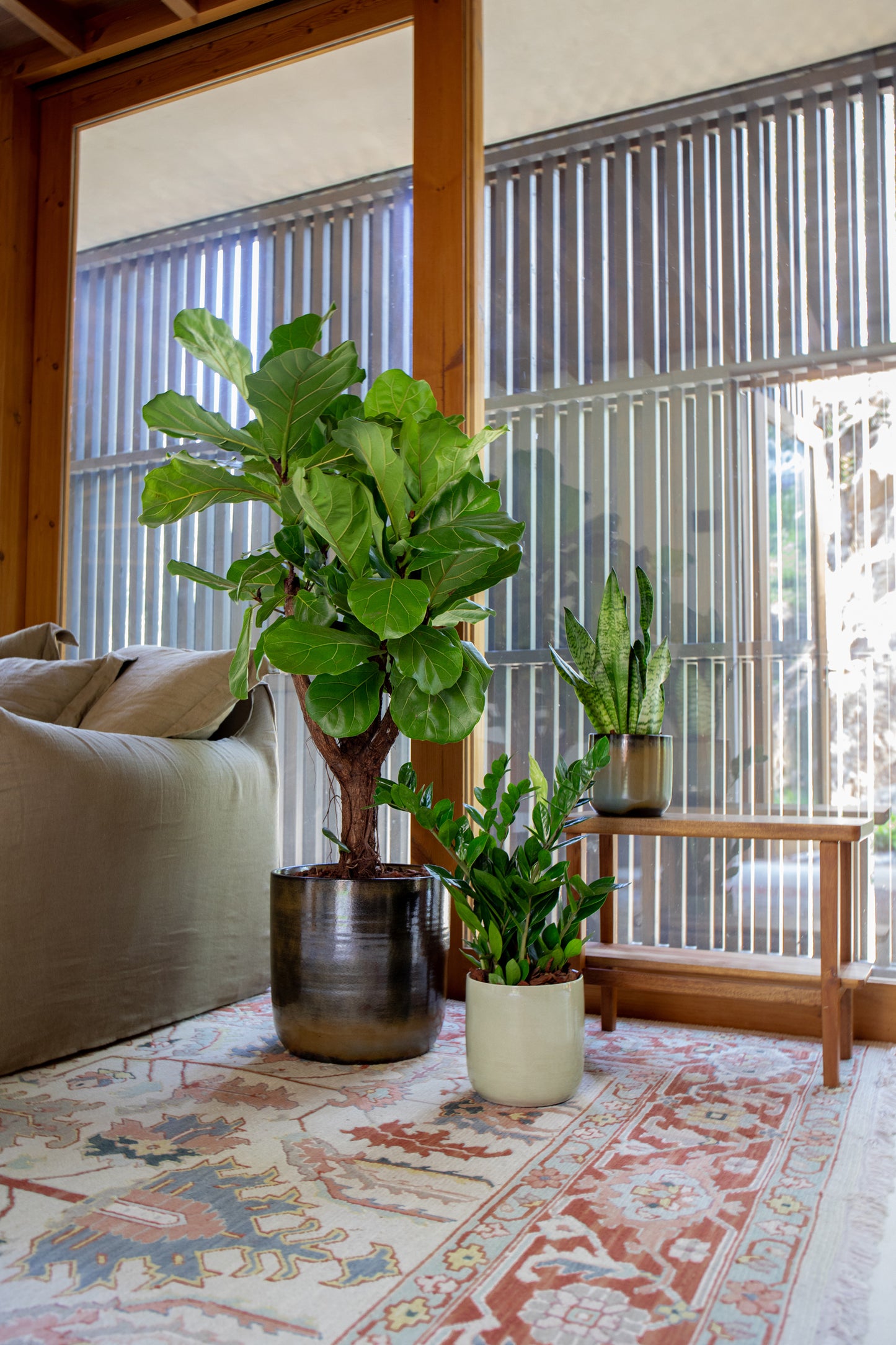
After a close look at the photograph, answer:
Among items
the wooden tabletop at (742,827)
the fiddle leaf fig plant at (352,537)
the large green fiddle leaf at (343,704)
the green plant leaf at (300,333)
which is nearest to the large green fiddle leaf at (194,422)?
the fiddle leaf fig plant at (352,537)

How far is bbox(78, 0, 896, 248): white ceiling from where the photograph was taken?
2422 mm

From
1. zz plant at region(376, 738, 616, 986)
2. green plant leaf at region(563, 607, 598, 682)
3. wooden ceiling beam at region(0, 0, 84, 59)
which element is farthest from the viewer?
wooden ceiling beam at region(0, 0, 84, 59)

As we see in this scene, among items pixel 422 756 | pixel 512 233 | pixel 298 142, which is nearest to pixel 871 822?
pixel 422 756

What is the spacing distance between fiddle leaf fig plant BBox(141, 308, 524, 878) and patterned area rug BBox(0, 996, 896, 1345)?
1.81 ft

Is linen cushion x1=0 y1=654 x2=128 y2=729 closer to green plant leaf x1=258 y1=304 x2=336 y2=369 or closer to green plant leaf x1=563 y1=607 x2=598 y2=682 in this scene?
green plant leaf x1=258 y1=304 x2=336 y2=369

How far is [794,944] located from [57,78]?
331 centimetres

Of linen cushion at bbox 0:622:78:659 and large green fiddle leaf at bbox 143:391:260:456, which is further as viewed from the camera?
linen cushion at bbox 0:622:78:659

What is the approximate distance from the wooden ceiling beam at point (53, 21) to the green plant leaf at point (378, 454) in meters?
2.06

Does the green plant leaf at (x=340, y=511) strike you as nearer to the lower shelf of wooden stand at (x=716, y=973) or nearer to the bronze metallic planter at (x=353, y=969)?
the bronze metallic planter at (x=353, y=969)

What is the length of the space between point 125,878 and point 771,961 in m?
1.29

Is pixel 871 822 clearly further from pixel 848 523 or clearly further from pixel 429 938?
pixel 429 938

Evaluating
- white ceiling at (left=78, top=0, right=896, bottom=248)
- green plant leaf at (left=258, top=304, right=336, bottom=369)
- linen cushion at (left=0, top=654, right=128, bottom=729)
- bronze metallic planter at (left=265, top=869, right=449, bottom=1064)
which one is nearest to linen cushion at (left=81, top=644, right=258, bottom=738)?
linen cushion at (left=0, top=654, right=128, bottom=729)

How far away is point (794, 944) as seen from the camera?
7.45 feet

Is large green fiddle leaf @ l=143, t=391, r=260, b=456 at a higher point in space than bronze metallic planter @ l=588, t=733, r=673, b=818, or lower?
higher
